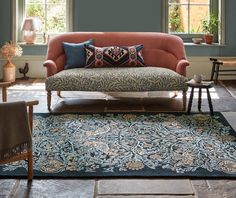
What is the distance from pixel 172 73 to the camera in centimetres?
496

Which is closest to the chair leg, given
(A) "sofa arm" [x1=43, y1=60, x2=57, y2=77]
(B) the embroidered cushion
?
(A) "sofa arm" [x1=43, y1=60, x2=57, y2=77]

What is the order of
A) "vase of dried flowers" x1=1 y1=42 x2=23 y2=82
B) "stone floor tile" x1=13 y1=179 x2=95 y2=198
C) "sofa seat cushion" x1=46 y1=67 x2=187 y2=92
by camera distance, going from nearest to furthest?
1. "stone floor tile" x1=13 y1=179 x2=95 y2=198
2. "sofa seat cushion" x1=46 y1=67 x2=187 y2=92
3. "vase of dried flowers" x1=1 y1=42 x2=23 y2=82

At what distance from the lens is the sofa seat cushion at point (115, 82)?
4.81 meters

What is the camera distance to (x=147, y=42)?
5.70 meters

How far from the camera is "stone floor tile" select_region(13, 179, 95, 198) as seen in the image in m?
2.58

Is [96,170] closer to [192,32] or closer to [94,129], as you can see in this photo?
[94,129]

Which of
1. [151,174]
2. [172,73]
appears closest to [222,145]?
[151,174]

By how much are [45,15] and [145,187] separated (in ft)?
17.9

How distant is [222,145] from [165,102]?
6.06ft

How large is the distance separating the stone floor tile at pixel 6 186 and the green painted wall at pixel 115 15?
479 centimetres

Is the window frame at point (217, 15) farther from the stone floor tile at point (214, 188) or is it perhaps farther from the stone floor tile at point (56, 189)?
the stone floor tile at point (56, 189)

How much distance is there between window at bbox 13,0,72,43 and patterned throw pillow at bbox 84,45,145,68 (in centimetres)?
211

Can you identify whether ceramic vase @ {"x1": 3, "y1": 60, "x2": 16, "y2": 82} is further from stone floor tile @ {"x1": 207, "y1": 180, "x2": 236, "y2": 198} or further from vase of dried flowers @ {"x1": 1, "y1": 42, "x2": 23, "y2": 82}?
stone floor tile @ {"x1": 207, "y1": 180, "x2": 236, "y2": 198}

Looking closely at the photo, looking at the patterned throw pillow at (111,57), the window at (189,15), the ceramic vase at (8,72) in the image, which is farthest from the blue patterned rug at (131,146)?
the window at (189,15)
